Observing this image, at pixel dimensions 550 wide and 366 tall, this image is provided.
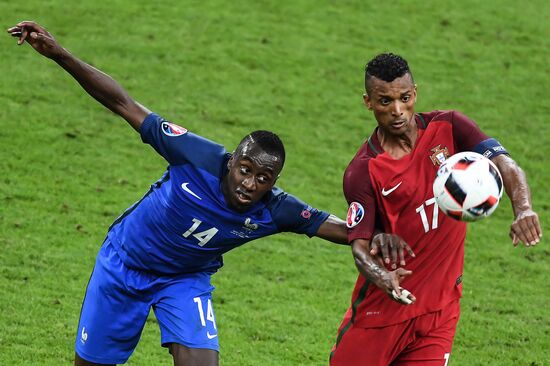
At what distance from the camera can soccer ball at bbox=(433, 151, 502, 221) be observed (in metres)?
6.30

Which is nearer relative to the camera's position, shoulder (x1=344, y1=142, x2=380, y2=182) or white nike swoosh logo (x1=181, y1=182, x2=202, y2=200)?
shoulder (x1=344, y1=142, x2=380, y2=182)

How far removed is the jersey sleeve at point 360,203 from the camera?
268 inches

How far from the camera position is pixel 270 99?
1708cm

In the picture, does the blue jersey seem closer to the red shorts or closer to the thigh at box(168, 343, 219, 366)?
the thigh at box(168, 343, 219, 366)

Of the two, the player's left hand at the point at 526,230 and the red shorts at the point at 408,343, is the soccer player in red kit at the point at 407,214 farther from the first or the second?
the player's left hand at the point at 526,230

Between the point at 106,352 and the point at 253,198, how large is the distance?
1.62 metres

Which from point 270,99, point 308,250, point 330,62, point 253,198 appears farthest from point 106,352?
point 330,62

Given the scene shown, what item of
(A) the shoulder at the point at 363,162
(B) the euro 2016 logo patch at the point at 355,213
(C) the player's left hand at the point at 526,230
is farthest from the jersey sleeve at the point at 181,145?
(C) the player's left hand at the point at 526,230

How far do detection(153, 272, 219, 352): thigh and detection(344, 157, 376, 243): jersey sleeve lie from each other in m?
1.29

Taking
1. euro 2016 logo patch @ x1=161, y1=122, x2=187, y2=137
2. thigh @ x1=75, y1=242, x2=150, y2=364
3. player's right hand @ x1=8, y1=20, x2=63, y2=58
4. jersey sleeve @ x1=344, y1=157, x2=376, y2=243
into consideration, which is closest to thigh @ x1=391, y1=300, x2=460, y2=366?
jersey sleeve @ x1=344, y1=157, x2=376, y2=243

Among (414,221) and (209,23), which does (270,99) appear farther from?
(414,221)

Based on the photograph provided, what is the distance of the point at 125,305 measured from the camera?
7.63 meters

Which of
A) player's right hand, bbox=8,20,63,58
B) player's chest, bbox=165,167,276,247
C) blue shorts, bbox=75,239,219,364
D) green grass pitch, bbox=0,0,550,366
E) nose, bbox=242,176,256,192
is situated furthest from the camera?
green grass pitch, bbox=0,0,550,366

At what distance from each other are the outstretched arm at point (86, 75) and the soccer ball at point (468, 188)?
2.50 m
